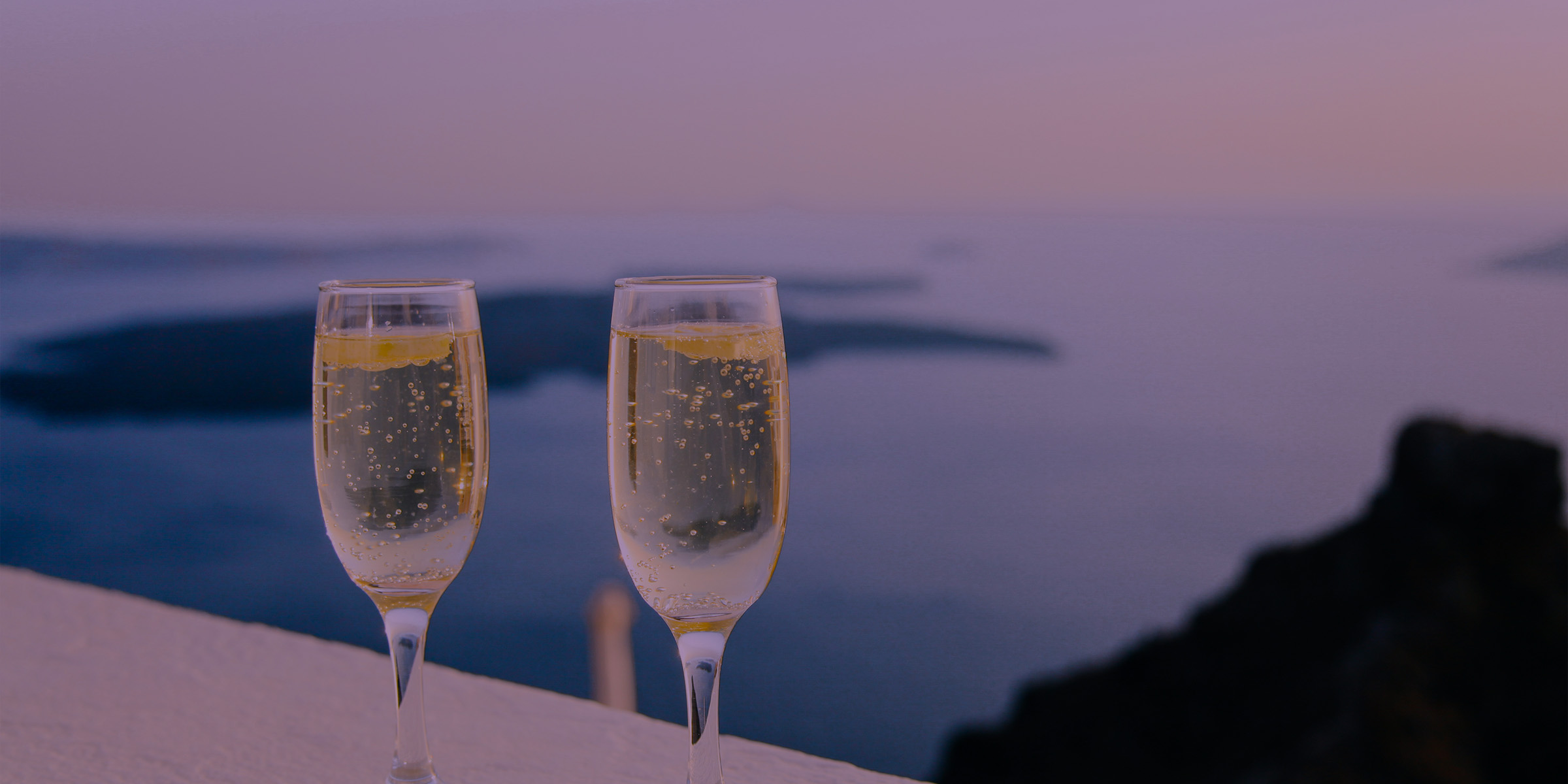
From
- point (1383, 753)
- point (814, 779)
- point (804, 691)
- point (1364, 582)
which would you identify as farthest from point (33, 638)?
point (804, 691)

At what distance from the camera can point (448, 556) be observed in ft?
2.84

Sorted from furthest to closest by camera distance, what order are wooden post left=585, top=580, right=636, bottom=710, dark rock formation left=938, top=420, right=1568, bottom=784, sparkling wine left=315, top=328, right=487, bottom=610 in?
dark rock formation left=938, top=420, right=1568, bottom=784
wooden post left=585, top=580, right=636, bottom=710
sparkling wine left=315, top=328, right=487, bottom=610

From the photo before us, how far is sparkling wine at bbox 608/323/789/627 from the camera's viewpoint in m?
0.77

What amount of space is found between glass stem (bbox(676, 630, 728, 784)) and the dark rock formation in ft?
88.8

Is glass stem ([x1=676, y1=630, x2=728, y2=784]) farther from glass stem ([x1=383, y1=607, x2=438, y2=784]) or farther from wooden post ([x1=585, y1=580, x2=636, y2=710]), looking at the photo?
wooden post ([x1=585, y1=580, x2=636, y2=710])

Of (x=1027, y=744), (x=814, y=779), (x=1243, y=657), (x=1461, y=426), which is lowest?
(x=1027, y=744)

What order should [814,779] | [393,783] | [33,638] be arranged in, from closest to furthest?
1. [393,783]
2. [814,779]
3. [33,638]

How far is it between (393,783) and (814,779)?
38 centimetres

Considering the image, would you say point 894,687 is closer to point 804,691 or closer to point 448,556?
point 804,691

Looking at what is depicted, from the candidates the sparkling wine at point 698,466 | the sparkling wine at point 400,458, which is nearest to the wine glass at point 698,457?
the sparkling wine at point 698,466

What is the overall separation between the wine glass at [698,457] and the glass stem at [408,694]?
8.1 inches

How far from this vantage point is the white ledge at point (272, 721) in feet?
3.30

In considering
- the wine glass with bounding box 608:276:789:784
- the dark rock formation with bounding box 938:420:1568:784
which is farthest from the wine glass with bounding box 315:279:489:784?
the dark rock formation with bounding box 938:420:1568:784

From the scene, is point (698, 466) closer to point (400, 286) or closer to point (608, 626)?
point (400, 286)
